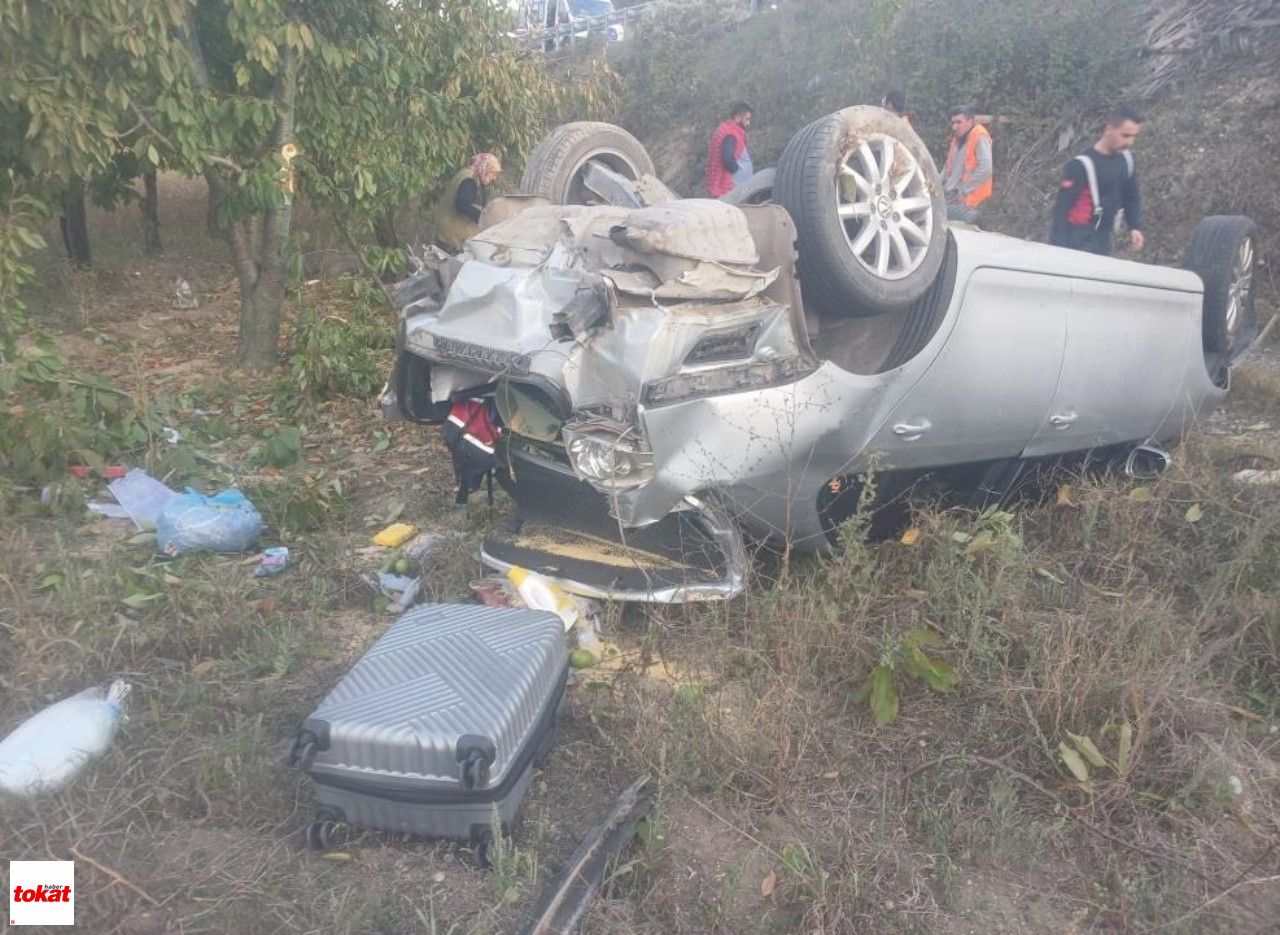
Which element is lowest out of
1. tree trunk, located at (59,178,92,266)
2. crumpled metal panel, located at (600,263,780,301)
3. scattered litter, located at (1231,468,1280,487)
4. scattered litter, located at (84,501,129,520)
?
tree trunk, located at (59,178,92,266)

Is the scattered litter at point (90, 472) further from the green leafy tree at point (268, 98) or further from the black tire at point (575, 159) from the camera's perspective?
the black tire at point (575, 159)

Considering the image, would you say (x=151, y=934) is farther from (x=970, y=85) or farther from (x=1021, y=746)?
(x=970, y=85)

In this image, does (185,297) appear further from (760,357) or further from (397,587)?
(760,357)

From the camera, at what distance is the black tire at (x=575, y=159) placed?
170 inches

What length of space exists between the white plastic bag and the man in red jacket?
695cm

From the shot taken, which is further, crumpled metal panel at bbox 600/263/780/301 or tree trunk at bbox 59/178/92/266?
tree trunk at bbox 59/178/92/266

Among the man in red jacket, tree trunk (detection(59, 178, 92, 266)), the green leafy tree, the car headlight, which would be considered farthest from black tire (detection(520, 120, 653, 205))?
tree trunk (detection(59, 178, 92, 266))

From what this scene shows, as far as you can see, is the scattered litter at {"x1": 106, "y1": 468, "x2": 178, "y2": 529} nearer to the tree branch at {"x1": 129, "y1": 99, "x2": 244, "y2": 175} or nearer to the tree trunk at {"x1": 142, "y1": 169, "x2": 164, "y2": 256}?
the tree branch at {"x1": 129, "y1": 99, "x2": 244, "y2": 175}

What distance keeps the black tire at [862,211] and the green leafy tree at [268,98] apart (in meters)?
3.83

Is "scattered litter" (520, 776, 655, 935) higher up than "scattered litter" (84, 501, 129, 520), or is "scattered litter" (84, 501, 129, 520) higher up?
"scattered litter" (520, 776, 655, 935)

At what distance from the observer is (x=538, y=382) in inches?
122

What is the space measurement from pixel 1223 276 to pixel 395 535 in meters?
4.02

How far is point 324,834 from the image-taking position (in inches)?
96.6

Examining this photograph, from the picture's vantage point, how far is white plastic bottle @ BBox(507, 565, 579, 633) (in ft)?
11.1
